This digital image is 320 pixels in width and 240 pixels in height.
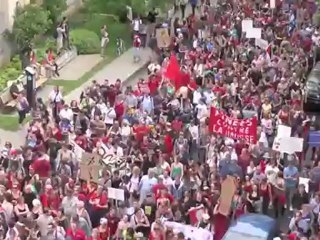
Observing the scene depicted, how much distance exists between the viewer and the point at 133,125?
998 inches

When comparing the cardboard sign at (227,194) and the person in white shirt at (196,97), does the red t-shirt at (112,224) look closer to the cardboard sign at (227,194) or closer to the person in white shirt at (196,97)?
the cardboard sign at (227,194)

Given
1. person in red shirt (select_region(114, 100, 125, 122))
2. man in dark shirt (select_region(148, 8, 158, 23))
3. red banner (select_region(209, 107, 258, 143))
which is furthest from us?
man in dark shirt (select_region(148, 8, 158, 23))

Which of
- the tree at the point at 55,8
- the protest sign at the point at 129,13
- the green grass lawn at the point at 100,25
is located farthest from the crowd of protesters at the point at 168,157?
the tree at the point at 55,8

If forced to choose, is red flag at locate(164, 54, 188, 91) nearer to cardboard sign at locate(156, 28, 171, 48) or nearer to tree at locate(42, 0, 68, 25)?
cardboard sign at locate(156, 28, 171, 48)

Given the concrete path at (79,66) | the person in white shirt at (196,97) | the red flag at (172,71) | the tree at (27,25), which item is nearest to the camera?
the person in white shirt at (196,97)

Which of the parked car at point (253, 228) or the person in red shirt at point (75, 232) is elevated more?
the parked car at point (253, 228)

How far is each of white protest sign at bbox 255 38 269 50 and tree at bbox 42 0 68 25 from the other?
7.74 metres

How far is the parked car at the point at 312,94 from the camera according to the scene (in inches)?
1106

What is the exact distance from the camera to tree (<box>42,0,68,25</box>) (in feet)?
119

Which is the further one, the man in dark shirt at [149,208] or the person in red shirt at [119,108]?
the person in red shirt at [119,108]

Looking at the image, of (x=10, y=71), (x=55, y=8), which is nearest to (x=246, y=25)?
(x=10, y=71)

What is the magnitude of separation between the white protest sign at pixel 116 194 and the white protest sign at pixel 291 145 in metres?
3.90

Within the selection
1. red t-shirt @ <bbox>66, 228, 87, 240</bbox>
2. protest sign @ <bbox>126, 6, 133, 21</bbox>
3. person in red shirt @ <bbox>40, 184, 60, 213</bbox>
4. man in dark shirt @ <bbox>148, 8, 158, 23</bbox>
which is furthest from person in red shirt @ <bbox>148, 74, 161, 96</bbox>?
man in dark shirt @ <bbox>148, 8, 158, 23</bbox>

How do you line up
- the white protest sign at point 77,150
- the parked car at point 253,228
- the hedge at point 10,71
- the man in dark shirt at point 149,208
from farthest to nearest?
the hedge at point 10,71, the white protest sign at point 77,150, the man in dark shirt at point 149,208, the parked car at point 253,228
